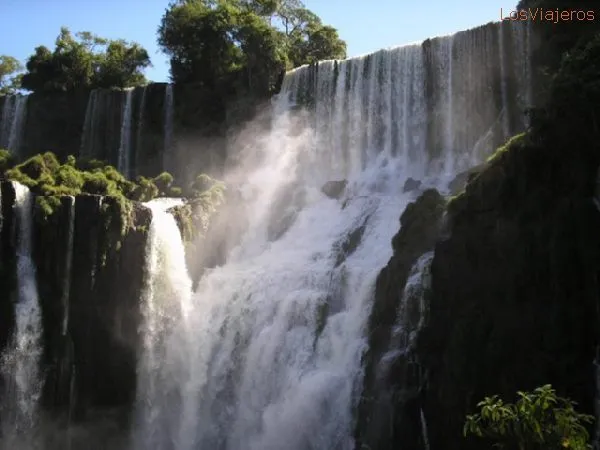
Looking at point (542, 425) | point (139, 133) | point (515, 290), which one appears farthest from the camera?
point (139, 133)

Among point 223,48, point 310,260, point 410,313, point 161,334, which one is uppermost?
point 223,48

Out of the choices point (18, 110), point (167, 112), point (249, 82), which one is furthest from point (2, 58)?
point (249, 82)

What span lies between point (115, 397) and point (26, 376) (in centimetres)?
319

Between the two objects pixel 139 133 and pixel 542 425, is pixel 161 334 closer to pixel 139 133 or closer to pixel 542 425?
pixel 139 133

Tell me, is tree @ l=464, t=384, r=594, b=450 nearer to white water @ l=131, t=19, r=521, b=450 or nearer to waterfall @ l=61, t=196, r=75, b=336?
white water @ l=131, t=19, r=521, b=450

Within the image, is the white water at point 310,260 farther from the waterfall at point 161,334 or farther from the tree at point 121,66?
the tree at point 121,66

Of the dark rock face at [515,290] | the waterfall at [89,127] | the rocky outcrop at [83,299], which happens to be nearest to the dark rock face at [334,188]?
the rocky outcrop at [83,299]

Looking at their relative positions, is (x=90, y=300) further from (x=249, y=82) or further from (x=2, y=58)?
(x=2, y=58)

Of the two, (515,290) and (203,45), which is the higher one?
(203,45)

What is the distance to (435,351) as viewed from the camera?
63.2 feet

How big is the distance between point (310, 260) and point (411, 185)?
21.8 ft

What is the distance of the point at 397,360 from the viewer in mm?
20344

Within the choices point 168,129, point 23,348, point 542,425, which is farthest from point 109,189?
point 542,425

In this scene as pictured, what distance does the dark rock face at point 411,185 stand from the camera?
31527 millimetres
